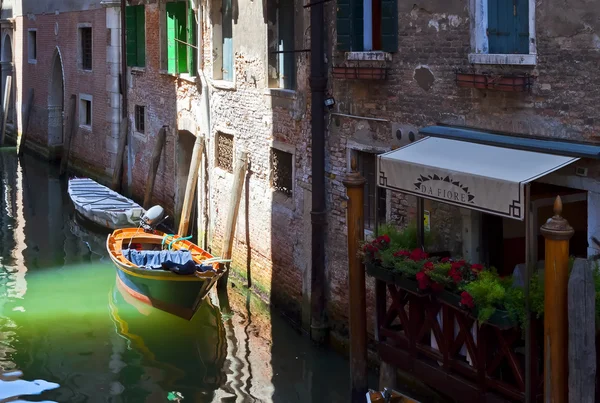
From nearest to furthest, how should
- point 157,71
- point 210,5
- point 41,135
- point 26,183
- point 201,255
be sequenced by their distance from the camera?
point 201,255 < point 210,5 < point 157,71 < point 26,183 < point 41,135

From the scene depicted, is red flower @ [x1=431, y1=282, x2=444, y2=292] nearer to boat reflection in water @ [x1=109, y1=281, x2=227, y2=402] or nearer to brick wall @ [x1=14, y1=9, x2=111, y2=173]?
boat reflection in water @ [x1=109, y1=281, x2=227, y2=402]

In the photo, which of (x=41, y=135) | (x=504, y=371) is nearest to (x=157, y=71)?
(x=41, y=135)

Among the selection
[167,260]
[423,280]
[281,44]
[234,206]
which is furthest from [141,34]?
[423,280]

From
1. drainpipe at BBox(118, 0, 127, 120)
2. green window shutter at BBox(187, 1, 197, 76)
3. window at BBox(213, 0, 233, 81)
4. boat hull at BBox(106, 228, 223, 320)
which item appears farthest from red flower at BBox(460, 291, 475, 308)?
drainpipe at BBox(118, 0, 127, 120)

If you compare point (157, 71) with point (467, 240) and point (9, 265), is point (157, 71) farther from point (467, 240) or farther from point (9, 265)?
point (467, 240)

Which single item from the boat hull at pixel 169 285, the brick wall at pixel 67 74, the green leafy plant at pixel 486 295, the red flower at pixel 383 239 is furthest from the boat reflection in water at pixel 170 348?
the brick wall at pixel 67 74

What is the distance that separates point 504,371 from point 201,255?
5.87 metres

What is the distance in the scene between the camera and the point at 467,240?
7746 mm

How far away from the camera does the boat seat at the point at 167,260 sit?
10.5 m

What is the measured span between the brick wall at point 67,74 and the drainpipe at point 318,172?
1055 centimetres

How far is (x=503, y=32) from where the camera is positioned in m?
7.21

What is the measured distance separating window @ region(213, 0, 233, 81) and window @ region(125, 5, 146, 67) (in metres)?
4.36

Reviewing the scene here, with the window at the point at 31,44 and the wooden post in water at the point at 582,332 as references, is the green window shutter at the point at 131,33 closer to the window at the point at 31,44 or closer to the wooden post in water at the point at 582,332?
the window at the point at 31,44

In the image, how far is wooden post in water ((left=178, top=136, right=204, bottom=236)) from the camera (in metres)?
13.6
